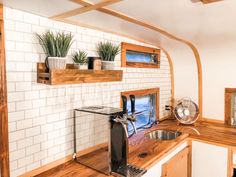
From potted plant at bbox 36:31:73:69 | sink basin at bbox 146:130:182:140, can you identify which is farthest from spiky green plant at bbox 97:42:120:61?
sink basin at bbox 146:130:182:140

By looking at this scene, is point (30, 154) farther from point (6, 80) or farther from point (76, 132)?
point (6, 80)

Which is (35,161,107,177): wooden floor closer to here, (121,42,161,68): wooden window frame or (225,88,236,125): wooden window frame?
(121,42,161,68): wooden window frame

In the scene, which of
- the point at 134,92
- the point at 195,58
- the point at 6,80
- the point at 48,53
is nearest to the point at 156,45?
the point at 195,58

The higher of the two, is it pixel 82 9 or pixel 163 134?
pixel 82 9

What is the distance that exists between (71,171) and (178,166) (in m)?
1.09

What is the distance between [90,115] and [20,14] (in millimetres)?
818

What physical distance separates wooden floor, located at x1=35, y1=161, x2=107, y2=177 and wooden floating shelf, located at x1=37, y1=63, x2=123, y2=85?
606 mm

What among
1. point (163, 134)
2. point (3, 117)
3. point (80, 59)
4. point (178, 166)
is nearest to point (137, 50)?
point (80, 59)

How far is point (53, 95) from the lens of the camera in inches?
56.7

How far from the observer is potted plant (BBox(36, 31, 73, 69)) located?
4.13ft

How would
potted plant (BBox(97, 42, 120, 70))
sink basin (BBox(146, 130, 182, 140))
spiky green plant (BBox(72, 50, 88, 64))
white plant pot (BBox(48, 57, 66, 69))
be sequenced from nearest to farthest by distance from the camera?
white plant pot (BBox(48, 57, 66, 69)) < spiky green plant (BBox(72, 50, 88, 64)) < potted plant (BBox(97, 42, 120, 70)) < sink basin (BBox(146, 130, 182, 140))

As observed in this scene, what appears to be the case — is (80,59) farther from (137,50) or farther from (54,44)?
(137,50)

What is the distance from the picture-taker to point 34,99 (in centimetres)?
133

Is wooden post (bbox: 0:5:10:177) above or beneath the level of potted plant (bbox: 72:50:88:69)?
beneath
